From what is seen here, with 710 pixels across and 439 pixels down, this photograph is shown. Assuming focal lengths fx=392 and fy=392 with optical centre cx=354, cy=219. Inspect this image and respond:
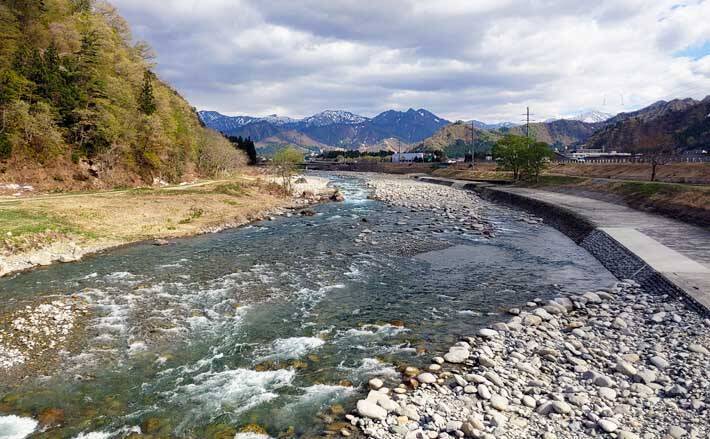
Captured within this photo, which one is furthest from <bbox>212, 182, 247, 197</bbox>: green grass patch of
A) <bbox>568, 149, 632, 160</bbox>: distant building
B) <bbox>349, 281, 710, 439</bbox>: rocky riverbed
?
<bbox>568, 149, 632, 160</bbox>: distant building

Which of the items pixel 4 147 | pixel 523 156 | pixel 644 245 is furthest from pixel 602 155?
pixel 4 147

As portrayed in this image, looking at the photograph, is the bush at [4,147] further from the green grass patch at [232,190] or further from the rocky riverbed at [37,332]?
the rocky riverbed at [37,332]

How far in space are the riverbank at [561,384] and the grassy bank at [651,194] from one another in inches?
922

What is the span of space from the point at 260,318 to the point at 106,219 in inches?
1003

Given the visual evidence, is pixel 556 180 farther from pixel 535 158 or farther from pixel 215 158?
pixel 215 158

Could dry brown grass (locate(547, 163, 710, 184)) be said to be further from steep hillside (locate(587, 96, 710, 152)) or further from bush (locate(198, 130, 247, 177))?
bush (locate(198, 130, 247, 177))

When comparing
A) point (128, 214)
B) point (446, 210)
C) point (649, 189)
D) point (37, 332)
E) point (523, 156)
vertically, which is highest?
point (523, 156)

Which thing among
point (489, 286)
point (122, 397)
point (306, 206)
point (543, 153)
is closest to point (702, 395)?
point (489, 286)

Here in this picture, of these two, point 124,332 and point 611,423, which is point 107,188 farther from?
point 611,423

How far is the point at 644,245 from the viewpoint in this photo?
945 inches

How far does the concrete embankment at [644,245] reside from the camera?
17281 mm

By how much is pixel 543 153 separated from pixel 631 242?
2074 inches

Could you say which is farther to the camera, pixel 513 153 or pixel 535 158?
pixel 513 153

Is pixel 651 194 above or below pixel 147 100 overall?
below
